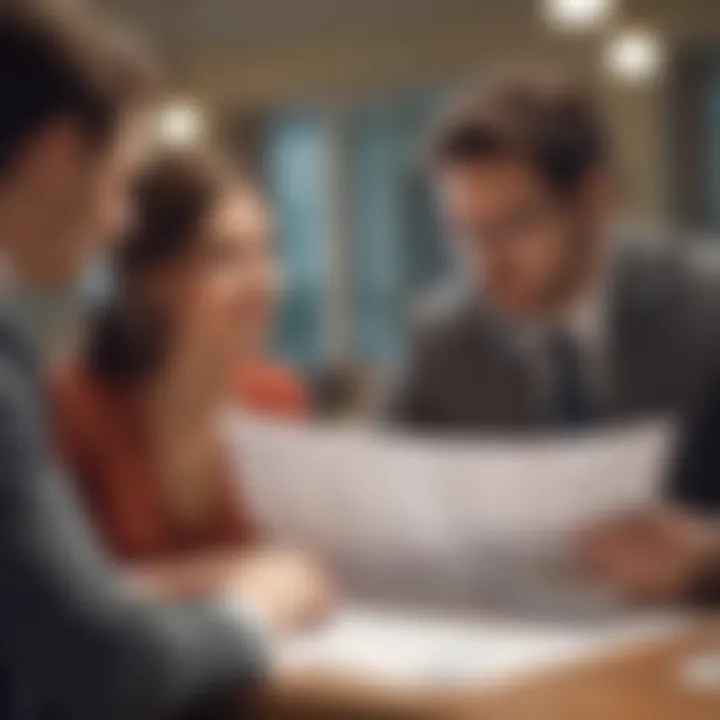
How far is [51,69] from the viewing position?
3.36 ft

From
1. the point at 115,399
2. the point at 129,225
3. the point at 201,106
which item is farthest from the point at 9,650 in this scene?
the point at 201,106

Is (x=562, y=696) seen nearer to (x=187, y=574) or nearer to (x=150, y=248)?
(x=187, y=574)

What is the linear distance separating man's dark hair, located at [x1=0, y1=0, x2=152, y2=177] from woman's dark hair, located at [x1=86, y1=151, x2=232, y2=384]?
6cm

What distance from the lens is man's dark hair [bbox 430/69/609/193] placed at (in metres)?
1.04

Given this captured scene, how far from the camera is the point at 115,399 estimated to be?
3.52 ft

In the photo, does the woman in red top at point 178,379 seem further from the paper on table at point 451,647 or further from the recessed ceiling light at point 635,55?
the recessed ceiling light at point 635,55

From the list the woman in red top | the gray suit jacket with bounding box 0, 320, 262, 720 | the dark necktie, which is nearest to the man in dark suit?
the dark necktie

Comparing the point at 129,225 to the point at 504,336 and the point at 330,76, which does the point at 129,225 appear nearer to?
the point at 330,76

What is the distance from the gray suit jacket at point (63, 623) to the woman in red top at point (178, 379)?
63mm

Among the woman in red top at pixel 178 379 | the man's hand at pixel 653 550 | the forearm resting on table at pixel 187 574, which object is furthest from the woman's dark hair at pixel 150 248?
the man's hand at pixel 653 550

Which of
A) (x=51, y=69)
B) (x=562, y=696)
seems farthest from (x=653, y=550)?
(x=51, y=69)

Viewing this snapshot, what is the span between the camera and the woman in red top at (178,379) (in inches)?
41.7

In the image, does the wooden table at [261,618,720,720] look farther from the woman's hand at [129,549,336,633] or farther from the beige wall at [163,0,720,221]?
the beige wall at [163,0,720,221]

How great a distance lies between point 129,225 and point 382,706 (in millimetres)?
398
